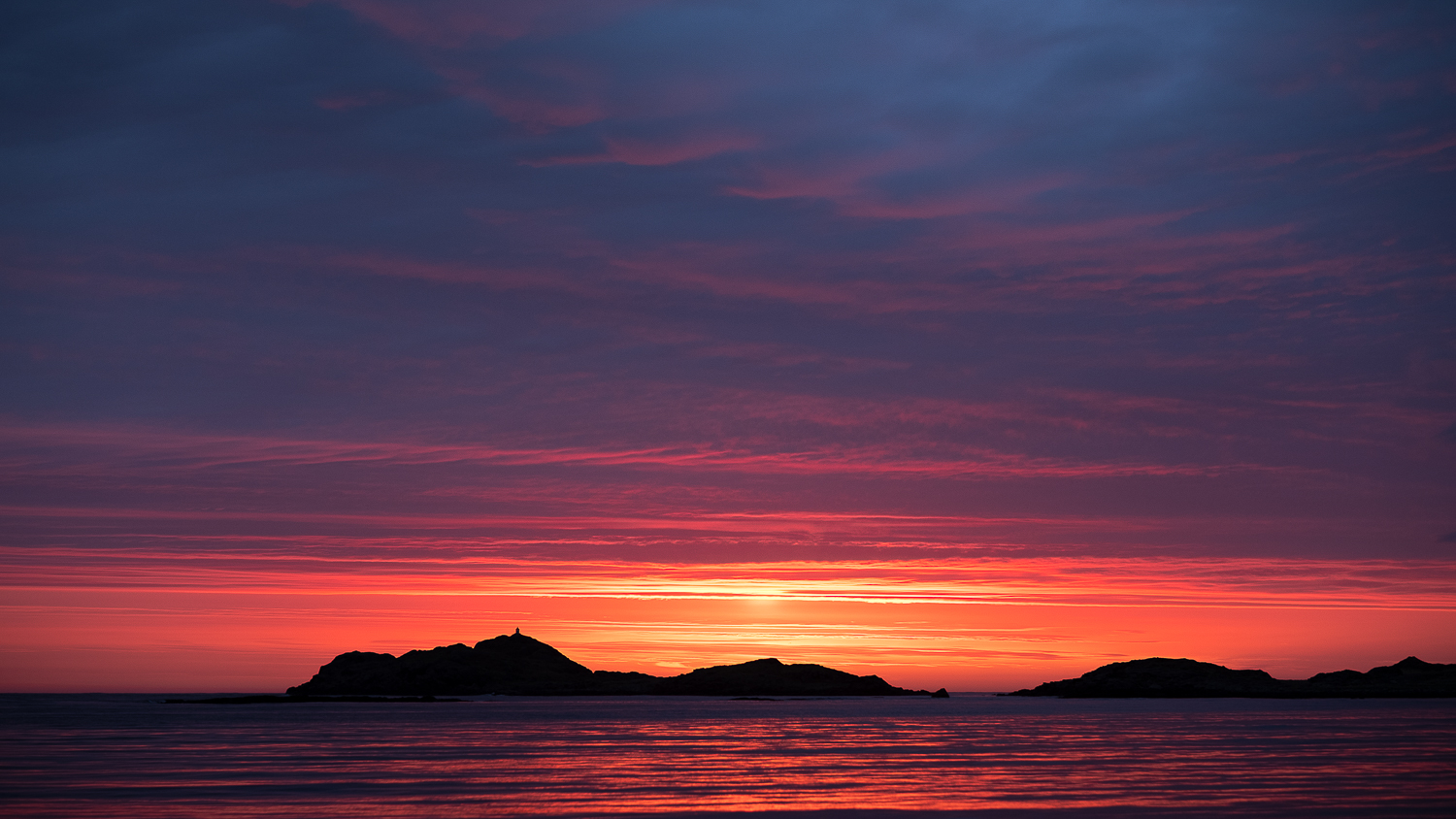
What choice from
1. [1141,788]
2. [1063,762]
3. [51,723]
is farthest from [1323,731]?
[51,723]

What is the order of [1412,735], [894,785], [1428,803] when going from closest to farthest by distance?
[1428,803] → [894,785] → [1412,735]

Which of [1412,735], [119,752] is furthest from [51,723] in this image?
[1412,735]

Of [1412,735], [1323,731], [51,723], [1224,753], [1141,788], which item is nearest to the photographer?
[1141,788]

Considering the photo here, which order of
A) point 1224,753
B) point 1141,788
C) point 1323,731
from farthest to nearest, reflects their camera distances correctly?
point 1323,731, point 1224,753, point 1141,788

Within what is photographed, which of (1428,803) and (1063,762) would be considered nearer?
(1428,803)

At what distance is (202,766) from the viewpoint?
66500mm

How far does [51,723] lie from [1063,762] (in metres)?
117

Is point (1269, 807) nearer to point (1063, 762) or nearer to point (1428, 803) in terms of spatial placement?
point (1428, 803)

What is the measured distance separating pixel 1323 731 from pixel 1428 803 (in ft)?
236

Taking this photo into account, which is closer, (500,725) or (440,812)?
(440,812)

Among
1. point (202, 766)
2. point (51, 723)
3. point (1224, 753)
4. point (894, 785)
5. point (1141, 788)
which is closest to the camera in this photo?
point (1141, 788)

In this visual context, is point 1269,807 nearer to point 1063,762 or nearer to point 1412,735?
point 1063,762

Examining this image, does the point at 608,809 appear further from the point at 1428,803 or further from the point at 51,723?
the point at 51,723

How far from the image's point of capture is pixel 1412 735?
3777 inches
